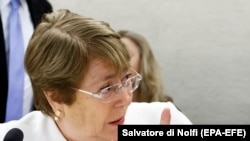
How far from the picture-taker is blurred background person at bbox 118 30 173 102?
2.12m

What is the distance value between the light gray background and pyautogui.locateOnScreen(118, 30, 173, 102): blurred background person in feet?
0.93

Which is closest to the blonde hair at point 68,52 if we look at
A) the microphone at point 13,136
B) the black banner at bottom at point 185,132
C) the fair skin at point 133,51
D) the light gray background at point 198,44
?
the microphone at point 13,136

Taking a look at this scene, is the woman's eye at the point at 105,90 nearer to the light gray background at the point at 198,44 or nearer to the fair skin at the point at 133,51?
the fair skin at the point at 133,51

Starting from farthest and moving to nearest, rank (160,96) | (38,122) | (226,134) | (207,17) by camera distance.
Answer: (207,17) → (160,96) → (38,122) → (226,134)

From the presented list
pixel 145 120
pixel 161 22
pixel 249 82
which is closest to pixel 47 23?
pixel 145 120

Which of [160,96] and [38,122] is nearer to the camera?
[38,122]

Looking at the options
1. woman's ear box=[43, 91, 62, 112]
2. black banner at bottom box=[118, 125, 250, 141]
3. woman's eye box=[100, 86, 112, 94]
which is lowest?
woman's ear box=[43, 91, 62, 112]

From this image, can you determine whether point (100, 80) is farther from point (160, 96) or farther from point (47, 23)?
point (160, 96)

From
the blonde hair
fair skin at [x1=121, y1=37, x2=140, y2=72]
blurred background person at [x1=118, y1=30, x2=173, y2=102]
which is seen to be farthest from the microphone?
fair skin at [x1=121, y1=37, x2=140, y2=72]

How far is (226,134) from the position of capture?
0.76 metres

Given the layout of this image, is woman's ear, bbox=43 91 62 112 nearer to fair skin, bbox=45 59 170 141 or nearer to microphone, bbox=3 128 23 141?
fair skin, bbox=45 59 170 141

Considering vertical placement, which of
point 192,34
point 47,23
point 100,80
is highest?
point 47,23

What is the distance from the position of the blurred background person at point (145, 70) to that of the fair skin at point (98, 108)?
94cm

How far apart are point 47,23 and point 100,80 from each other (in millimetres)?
→ 212
